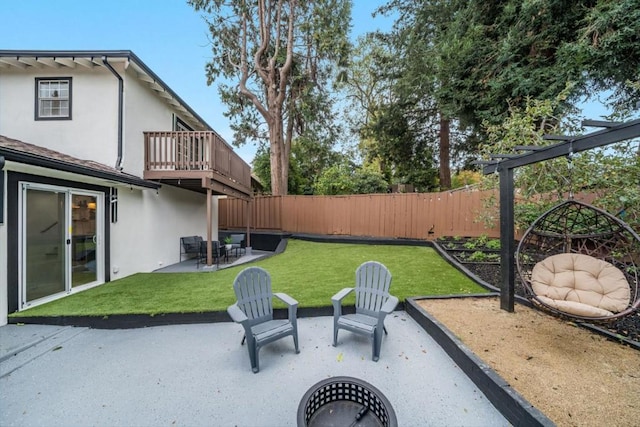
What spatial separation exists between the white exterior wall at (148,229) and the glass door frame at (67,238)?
0.29 metres

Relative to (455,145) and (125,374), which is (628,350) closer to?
(125,374)

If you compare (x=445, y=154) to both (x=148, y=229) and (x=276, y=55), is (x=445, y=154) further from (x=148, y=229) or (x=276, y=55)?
(x=148, y=229)

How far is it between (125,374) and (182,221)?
663 centimetres

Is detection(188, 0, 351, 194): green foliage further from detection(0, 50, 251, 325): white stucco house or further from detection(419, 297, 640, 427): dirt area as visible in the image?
detection(419, 297, 640, 427): dirt area

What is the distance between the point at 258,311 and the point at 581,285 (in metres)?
3.87

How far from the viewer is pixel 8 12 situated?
755cm

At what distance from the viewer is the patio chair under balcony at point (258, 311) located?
269 cm

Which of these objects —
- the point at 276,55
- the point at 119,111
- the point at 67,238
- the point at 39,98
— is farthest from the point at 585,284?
the point at 276,55

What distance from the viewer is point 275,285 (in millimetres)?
5148

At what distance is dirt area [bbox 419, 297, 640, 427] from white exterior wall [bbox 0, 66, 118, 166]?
7790 millimetres

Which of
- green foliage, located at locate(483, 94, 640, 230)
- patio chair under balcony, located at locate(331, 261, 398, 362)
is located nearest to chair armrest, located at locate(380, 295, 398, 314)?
patio chair under balcony, located at locate(331, 261, 398, 362)

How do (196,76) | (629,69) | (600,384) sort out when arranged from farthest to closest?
1. (196,76)
2. (629,69)
3. (600,384)

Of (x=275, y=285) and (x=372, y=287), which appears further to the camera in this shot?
(x=275, y=285)

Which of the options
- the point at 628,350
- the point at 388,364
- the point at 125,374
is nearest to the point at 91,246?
the point at 125,374
